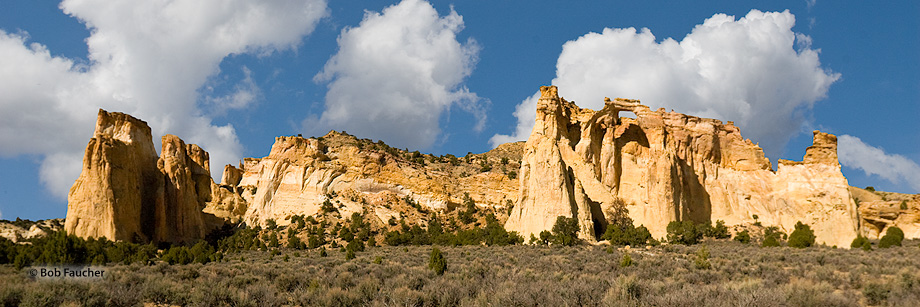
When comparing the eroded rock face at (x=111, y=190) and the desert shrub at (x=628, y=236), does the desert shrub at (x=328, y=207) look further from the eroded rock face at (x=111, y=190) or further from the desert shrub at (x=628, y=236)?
the desert shrub at (x=628, y=236)

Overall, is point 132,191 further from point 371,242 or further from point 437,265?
point 437,265

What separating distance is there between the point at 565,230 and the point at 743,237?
13.8m

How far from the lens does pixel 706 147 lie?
175 ft

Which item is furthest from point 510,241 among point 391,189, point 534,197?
point 391,189

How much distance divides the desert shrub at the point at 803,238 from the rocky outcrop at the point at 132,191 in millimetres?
44361

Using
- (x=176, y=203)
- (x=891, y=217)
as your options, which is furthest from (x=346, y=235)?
(x=891, y=217)

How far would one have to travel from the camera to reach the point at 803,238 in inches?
1463

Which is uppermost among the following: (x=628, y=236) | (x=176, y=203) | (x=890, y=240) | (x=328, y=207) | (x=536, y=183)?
(x=536, y=183)

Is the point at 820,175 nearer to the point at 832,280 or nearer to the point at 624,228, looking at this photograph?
the point at 624,228

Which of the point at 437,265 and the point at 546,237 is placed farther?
the point at 546,237

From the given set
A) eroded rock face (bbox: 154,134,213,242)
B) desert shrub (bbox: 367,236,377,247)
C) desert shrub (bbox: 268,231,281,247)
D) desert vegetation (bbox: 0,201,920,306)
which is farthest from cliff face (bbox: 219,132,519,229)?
desert vegetation (bbox: 0,201,920,306)

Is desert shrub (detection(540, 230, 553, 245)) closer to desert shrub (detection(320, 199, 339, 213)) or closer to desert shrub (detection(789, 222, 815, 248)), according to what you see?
desert shrub (detection(789, 222, 815, 248))

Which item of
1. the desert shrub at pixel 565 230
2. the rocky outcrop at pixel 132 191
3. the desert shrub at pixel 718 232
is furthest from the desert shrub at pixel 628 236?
the rocky outcrop at pixel 132 191

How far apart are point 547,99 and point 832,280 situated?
36492mm
